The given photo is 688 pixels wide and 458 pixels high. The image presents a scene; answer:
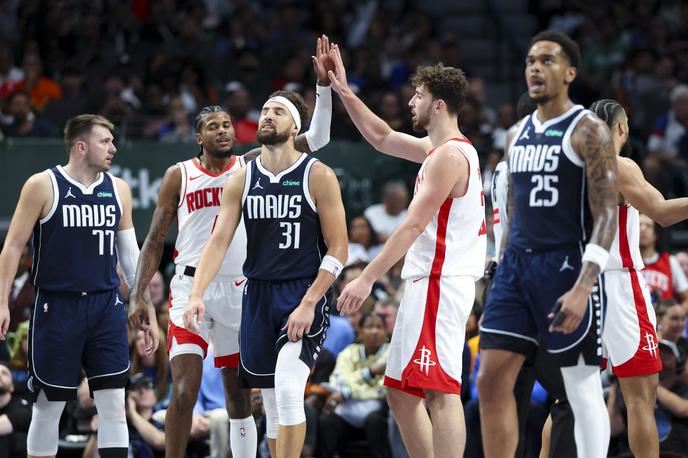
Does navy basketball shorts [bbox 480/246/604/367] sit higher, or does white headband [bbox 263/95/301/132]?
white headband [bbox 263/95/301/132]

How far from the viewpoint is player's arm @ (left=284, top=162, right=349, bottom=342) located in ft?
22.8

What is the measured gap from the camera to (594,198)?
18.7 ft

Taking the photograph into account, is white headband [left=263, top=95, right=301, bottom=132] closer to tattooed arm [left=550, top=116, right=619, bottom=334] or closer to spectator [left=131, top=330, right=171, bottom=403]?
tattooed arm [left=550, top=116, right=619, bottom=334]

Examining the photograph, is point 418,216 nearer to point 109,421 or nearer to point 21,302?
point 109,421

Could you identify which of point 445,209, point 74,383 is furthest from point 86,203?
point 445,209

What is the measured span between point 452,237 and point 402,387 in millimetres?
955

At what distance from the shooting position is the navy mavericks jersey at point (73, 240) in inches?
297

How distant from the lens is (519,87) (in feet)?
57.7

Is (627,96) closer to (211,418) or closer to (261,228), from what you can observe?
(211,418)

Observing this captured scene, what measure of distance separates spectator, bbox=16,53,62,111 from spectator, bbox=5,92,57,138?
1.26 meters

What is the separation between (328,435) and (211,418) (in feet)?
3.65

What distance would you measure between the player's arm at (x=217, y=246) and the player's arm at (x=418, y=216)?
909 millimetres

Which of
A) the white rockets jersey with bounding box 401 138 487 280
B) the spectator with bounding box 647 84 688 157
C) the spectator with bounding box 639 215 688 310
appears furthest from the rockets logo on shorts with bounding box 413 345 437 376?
the spectator with bounding box 647 84 688 157

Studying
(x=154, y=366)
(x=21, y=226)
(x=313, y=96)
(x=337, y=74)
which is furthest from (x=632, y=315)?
(x=313, y=96)
